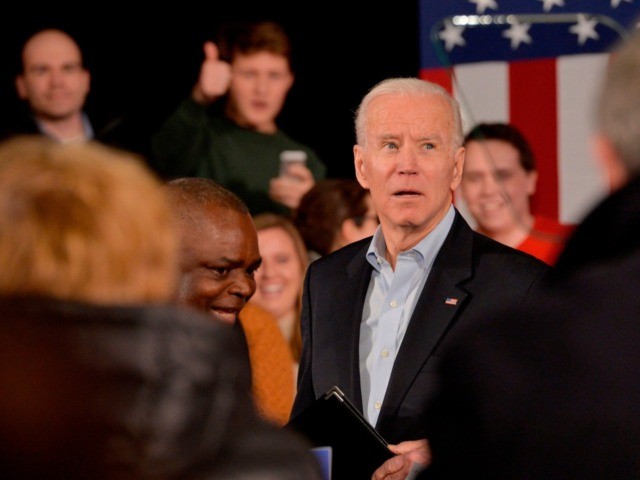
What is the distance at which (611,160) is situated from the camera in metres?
1.84

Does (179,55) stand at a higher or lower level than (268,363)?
higher

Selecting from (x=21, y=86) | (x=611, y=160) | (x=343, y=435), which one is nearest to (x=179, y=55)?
(x=21, y=86)

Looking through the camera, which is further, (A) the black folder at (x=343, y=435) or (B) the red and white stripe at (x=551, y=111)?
(B) the red and white stripe at (x=551, y=111)

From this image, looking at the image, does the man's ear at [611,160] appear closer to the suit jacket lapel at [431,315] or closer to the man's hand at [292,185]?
the suit jacket lapel at [431,315]

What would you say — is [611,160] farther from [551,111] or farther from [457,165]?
[551,111]

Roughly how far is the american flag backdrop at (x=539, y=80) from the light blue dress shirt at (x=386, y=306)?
1.35 meters

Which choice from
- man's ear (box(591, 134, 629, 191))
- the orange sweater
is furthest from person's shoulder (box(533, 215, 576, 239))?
man's ear (box(591, 134, 629, 191))

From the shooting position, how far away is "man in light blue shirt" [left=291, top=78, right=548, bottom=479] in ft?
9.42

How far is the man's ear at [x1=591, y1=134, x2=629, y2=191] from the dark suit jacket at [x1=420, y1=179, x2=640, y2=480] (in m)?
0.04

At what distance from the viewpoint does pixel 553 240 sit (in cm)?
432

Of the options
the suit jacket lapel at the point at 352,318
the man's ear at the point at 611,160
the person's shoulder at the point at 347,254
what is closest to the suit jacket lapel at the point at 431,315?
the suit jacket lapel at the point at 352,318

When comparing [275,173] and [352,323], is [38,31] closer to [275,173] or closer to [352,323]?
[275,173]

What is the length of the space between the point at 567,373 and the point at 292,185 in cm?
331

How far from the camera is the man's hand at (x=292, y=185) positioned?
16.5ft
